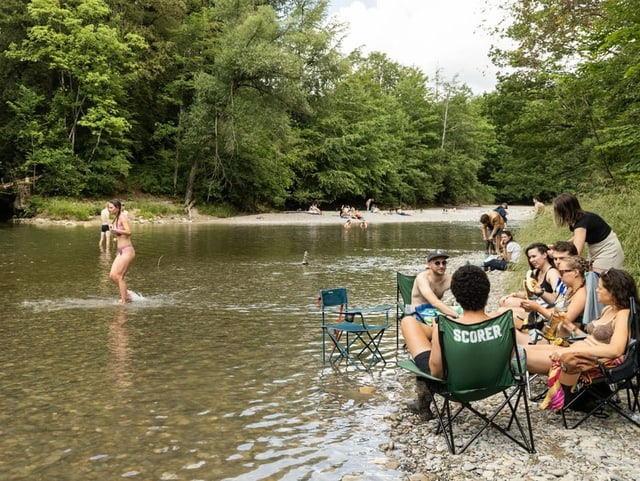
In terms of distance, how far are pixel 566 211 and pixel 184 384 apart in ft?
15.3

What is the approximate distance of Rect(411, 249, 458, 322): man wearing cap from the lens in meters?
6.50

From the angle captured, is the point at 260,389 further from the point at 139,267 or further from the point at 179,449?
the point at 139,267

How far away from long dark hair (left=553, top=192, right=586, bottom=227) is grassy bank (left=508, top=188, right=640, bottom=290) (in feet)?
9.81

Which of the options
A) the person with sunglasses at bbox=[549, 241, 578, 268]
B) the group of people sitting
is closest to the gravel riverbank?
the group of people sitting

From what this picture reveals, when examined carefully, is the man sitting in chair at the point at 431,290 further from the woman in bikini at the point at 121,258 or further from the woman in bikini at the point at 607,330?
the woman in bikini at the point at 121,258

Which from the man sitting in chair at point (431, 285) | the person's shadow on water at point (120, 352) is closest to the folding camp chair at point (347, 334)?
the man sitting in chair at point (431, 285)

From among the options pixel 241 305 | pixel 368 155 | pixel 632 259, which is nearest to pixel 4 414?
pixel 241 305

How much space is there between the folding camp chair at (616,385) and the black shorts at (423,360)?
3.98ft

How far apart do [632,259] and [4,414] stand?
8.93 m

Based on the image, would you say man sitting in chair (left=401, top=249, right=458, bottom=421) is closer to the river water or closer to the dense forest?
the river water

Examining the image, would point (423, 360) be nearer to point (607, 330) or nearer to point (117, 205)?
point (607, 330)

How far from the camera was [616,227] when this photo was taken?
1089 cm

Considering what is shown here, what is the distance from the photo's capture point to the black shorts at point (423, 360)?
479 centimetres

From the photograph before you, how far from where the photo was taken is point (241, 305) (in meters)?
11.1
